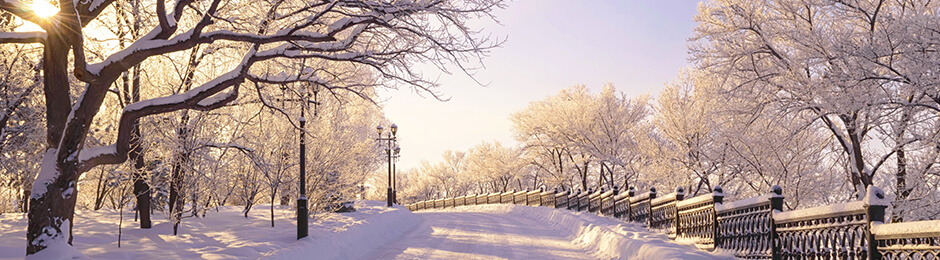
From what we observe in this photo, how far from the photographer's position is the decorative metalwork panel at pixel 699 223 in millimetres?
10727

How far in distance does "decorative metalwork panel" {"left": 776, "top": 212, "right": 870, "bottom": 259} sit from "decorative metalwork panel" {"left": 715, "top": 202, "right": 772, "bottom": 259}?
1.38ft

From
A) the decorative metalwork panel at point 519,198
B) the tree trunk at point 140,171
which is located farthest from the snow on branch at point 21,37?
the decorative metalwork panel at point 519,198

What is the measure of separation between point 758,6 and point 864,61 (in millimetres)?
4364

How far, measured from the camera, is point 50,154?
323 inches

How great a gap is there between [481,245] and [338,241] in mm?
3395

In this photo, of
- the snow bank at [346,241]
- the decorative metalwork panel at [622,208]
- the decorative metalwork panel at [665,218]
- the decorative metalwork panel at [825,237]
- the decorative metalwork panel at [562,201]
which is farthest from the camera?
the decorative metalwork panel at [562,201]

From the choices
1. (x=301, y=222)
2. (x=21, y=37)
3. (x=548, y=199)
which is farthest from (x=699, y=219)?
(x=548, y=199)

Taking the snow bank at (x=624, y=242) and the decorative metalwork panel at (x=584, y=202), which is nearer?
the snow bank at (x=624, y=242)

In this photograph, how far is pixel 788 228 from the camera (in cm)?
786

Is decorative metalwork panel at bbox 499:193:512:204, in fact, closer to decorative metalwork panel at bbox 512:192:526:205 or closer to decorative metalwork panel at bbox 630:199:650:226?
Answer: decorative metalwork panel at bbox 512:192:526:205

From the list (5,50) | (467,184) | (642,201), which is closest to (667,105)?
(642,201)

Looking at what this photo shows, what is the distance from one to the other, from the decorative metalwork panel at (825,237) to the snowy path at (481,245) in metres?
4.92

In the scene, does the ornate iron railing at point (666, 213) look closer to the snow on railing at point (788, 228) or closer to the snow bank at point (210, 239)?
the snow on railing at point (788, 228)

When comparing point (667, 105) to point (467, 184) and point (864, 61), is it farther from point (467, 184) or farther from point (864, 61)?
point (467, 184)
